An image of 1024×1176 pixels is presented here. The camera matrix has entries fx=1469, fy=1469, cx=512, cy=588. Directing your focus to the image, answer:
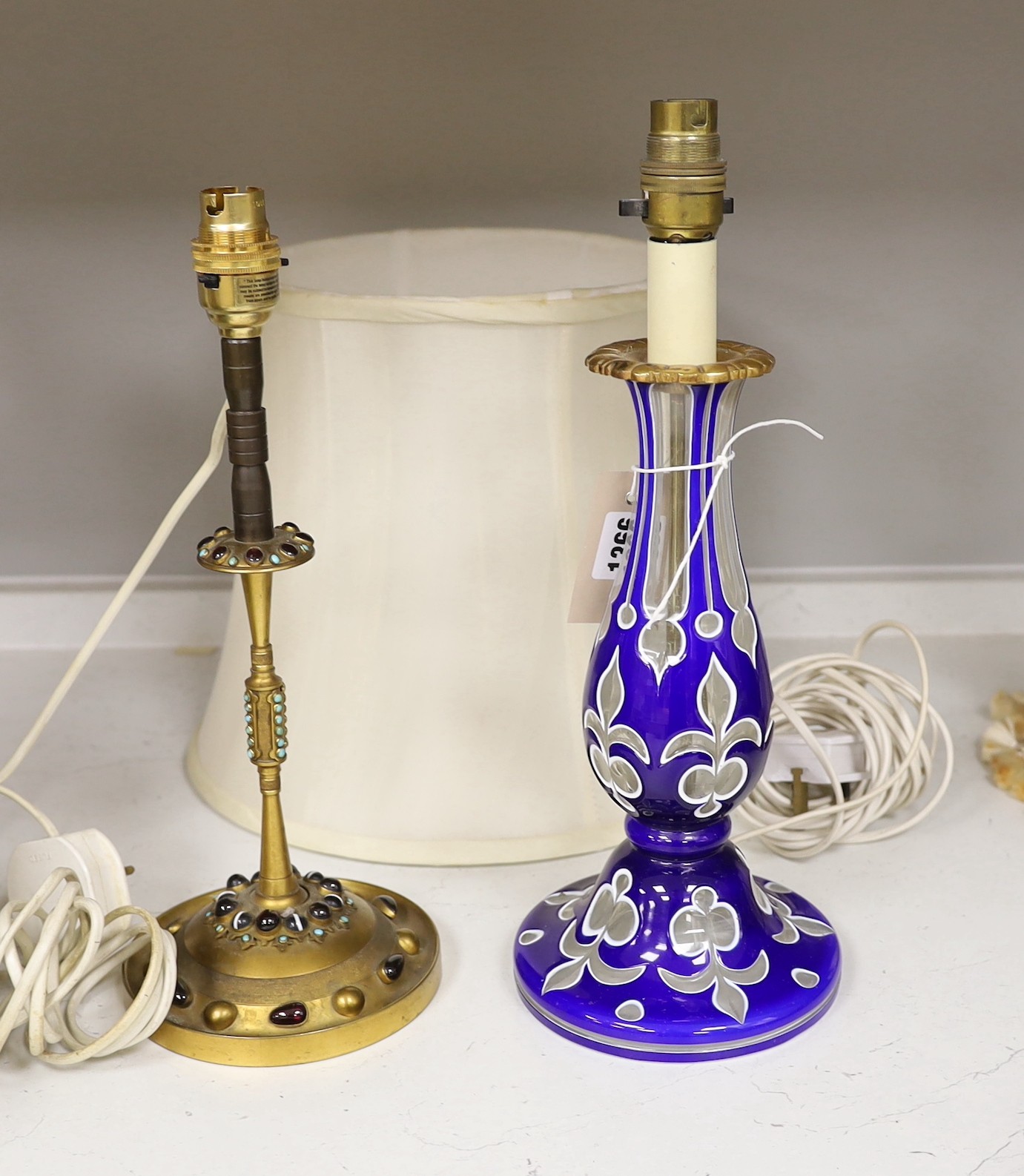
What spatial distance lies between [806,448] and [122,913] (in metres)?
0.66

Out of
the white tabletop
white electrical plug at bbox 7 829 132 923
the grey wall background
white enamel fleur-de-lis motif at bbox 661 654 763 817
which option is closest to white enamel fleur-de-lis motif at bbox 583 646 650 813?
white enamel fleur-de-lis motif at bbox 661 654 763 817

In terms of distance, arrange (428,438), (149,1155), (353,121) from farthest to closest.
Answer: (353,121)
(428,438)
(149,1155)

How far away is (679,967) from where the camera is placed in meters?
0.65

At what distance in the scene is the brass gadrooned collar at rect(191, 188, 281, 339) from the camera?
0.58 meters

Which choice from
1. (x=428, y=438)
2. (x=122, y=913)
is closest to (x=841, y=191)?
(x=428, y=438)

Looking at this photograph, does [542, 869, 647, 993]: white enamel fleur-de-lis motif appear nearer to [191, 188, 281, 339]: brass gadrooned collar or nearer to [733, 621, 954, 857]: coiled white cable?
[733, 621, 954, 857]: coiled white cable

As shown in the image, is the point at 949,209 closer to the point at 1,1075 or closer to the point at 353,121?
the point at 353,121

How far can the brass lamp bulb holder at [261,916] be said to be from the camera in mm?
597

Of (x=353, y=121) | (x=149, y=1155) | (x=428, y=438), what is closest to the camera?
(x=149, y=1155)

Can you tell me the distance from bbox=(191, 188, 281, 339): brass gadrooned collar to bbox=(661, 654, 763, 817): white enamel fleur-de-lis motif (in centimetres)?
24

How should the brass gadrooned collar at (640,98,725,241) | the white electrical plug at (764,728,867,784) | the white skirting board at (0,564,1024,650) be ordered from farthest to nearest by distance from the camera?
the white skirting board at (0,564,1024,650) < the white electrical plug at (764,728,867,784) < the brass gadrooned collar at (640,98,725,241)

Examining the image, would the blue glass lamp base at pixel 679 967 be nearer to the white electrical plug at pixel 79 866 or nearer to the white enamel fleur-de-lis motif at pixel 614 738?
the white enamel fleur-de-lis motif at pixel 614 738

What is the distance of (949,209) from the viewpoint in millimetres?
1057

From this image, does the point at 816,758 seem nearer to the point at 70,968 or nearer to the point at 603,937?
the point at 603,937
